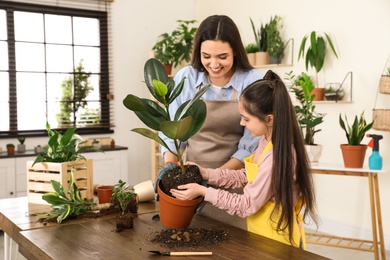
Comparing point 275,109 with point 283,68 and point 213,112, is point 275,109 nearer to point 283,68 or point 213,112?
point 213,112

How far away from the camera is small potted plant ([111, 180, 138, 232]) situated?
1785mm

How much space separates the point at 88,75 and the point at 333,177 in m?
2.88

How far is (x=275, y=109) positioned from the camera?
1744mm

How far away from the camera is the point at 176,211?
1694 millimetres

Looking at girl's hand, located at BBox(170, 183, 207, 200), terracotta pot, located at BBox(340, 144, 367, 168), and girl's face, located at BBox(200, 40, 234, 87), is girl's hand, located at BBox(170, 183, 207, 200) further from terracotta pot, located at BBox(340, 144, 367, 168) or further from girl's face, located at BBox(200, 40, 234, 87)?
terracotta pot, located at BBox(340, 144, 367, 168)

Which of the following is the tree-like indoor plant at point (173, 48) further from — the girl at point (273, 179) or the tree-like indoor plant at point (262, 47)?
the girl at point (273, 179)

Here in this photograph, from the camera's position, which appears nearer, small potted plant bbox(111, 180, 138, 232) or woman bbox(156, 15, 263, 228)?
small potted plant bbox(111, 180, 138, 232)

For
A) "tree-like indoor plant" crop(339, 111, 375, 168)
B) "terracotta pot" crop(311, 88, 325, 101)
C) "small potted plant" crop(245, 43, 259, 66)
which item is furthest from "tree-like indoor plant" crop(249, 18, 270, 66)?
"tree-like indoor plant" crop(339, 111, 375, 168)

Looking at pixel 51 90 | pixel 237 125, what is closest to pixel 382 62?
pixel 237 125

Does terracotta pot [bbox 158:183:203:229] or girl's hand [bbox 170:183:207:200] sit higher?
girl's hand [bbox 170:183:207:200]

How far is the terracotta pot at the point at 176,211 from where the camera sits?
168cm

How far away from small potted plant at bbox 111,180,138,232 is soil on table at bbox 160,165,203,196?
18 cm

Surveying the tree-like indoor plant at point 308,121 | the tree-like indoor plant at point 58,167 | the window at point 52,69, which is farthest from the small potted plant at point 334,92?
the tree-like indoor plant at point 58,167

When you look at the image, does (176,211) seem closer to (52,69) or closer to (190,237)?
(190,237)
